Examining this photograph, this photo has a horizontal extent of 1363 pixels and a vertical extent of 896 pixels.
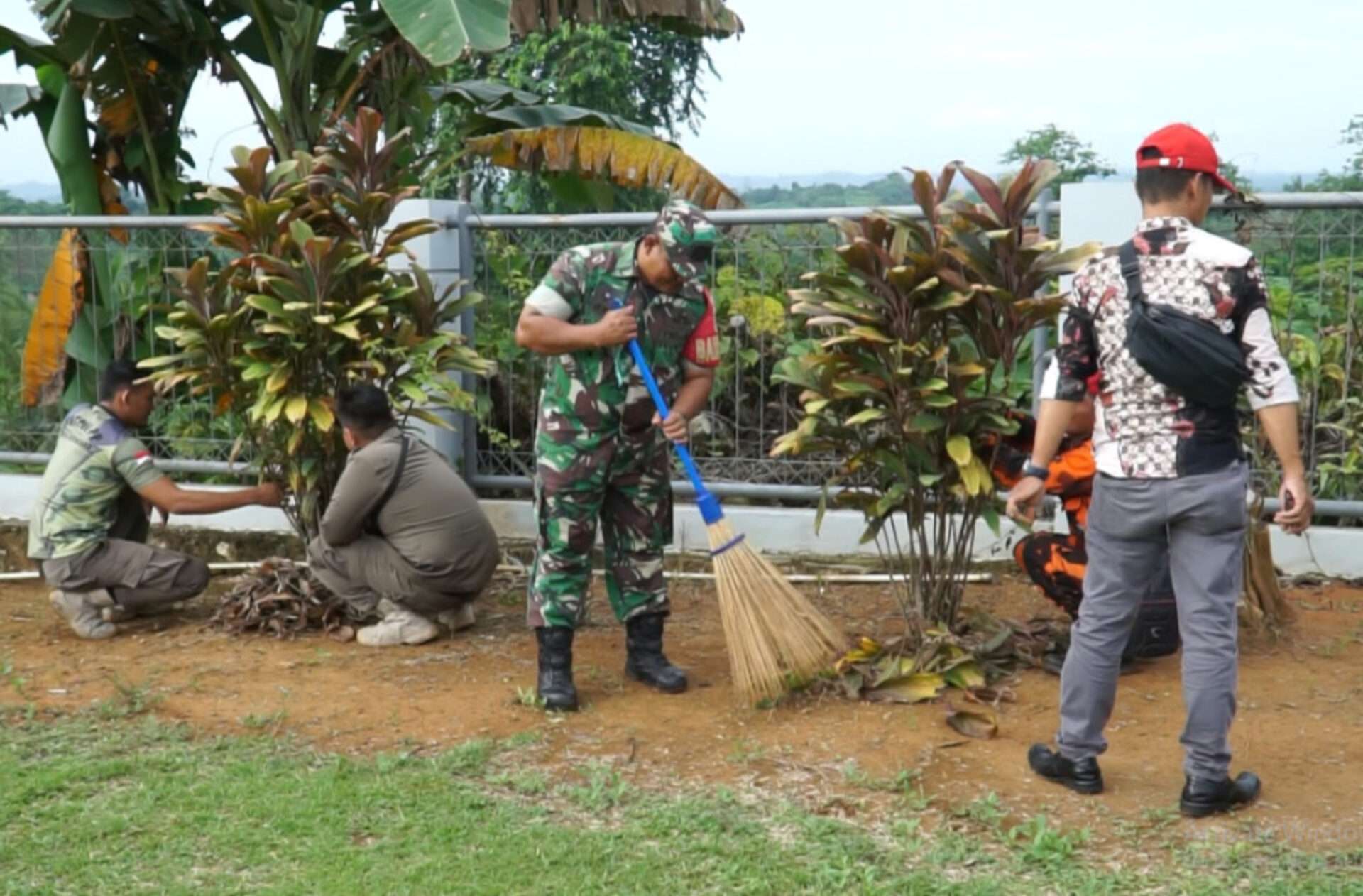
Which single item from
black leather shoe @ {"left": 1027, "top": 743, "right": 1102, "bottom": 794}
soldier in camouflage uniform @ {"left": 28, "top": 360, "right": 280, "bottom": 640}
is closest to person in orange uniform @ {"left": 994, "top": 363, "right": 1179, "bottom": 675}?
black leather shoe @ {"left": 1027, "top": 743, "right": 1102, "bottom": 794}

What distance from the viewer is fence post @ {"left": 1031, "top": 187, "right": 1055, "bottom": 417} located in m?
6.88

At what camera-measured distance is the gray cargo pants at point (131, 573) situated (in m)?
6.77

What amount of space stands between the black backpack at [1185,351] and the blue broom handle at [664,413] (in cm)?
162

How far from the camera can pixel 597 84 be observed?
45.1 ft

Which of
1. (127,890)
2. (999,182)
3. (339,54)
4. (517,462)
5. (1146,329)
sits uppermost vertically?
(339,54)

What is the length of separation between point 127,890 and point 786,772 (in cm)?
195

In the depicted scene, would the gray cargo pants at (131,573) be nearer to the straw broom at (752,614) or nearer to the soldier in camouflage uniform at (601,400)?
the soldier in camouflage uniform at (601,400)

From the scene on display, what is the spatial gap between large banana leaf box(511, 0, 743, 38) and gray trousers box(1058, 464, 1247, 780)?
5.43m

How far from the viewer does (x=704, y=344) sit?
5.52m

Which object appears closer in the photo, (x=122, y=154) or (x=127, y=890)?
(x=127, y=890)

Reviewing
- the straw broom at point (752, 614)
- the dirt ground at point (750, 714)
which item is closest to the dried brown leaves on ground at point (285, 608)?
the dirt ground at point (750, 714)

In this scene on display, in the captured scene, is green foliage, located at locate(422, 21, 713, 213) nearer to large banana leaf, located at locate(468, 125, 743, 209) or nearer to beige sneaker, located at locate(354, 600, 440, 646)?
large banana leaf, located at locate(468, 125, 743, 209)

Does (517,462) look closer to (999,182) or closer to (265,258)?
(265,258)

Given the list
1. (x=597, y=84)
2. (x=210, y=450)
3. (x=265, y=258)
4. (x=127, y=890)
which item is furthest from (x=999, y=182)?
(x=597, y=84)
